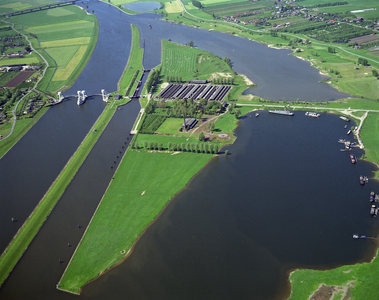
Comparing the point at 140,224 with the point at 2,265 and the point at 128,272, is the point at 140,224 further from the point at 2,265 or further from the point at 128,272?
the point at 2,265

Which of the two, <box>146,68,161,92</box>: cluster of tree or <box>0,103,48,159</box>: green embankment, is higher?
→ <box>146,68,161,92</box>: cluster of tree

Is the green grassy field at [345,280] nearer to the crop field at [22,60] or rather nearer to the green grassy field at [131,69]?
the green grassy field at [131,69]

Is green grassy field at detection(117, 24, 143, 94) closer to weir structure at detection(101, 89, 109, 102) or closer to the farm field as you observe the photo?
weir structure at detection(101, 89, 109, 102)

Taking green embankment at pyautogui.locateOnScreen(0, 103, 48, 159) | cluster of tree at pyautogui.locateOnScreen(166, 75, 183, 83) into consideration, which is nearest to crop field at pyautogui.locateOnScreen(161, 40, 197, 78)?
cluster of tree at pyautogui.locateOnScreen(166, 75, 183, 83)

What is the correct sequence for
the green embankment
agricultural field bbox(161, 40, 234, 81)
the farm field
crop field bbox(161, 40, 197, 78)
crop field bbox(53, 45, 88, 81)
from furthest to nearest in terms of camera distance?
crop field bbox(161, 40, 197, 78)
crop field bbox(53, 45, 88, 81)
agricultural field bbox(161, 40, 234, 81)
the farm field
the green embankment

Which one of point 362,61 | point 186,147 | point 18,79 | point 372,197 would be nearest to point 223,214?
point 186,147

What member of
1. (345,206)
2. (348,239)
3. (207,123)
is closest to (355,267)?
(348,239)
